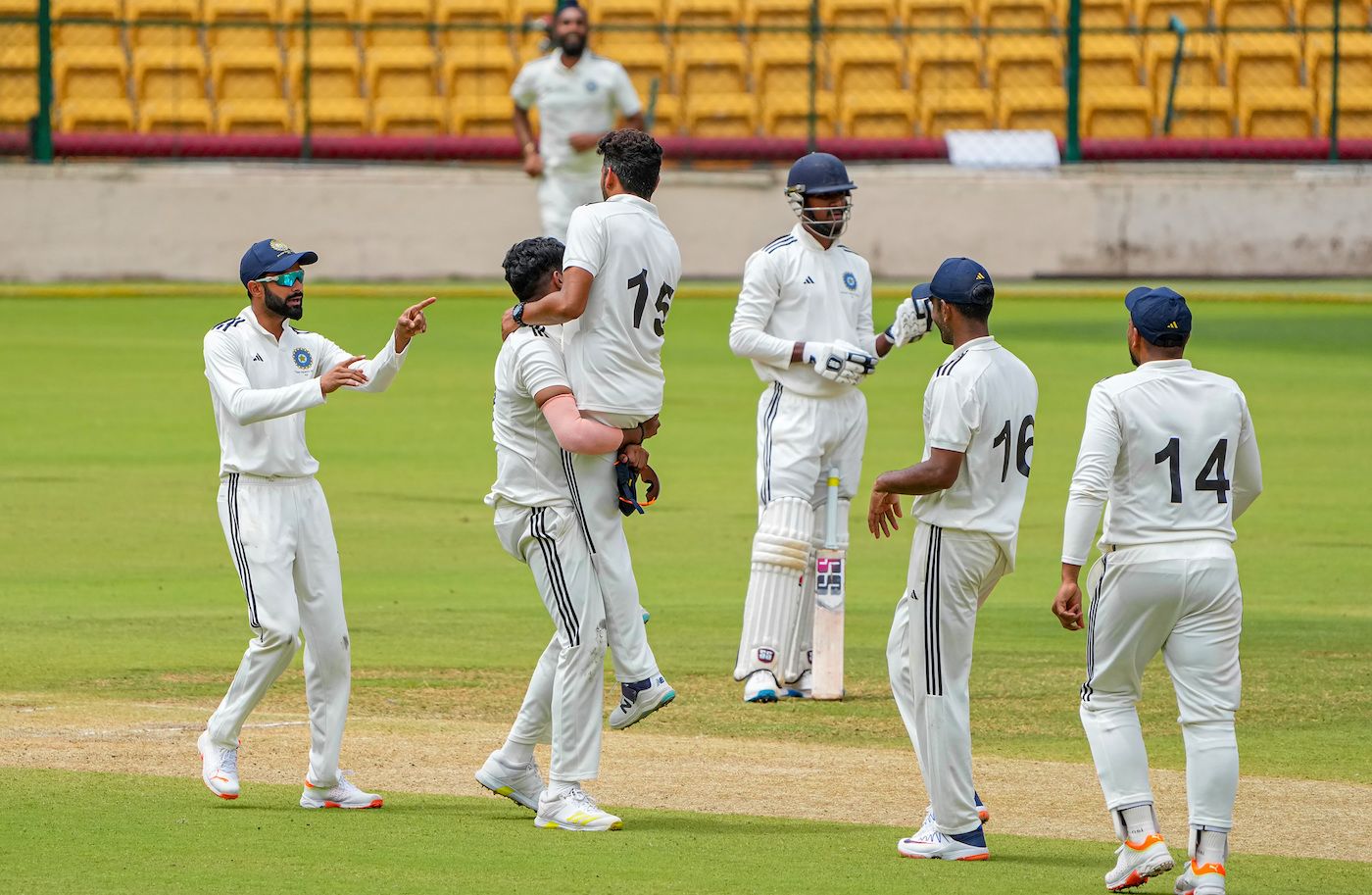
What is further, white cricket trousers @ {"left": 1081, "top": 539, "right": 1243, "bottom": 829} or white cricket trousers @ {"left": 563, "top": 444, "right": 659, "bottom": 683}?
white cricket trousers @ {"left": 563, "top": 444, "right": 659, "bottom": 683}

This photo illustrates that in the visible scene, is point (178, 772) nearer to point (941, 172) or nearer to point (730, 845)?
point (730, 845)

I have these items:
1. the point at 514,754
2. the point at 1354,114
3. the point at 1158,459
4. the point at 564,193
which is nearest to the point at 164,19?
the point at 564,193

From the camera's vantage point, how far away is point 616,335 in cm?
754

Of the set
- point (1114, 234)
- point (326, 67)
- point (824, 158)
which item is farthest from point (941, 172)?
point (824, 158)

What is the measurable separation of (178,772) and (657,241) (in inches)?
110

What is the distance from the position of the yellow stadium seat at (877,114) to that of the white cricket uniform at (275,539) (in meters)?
20.7

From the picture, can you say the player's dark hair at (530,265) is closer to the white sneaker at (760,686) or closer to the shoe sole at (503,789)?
the shoe sole at (503,789)

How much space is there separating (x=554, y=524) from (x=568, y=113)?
1259 centimetres

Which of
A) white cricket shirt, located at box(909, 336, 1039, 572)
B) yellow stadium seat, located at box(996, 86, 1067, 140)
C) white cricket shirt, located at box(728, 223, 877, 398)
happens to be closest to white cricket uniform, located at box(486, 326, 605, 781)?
white cricket shirt, located at box(909, 336, 1039, 572)

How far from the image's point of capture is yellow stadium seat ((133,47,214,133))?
27031 millimetres

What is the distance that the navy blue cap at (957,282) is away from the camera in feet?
22.7

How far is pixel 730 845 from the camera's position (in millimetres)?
7004

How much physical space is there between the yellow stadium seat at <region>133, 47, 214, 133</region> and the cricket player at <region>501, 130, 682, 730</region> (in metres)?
20.5

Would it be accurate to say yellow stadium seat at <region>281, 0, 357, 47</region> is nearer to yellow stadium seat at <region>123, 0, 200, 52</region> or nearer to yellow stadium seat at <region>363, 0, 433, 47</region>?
yellow stadium seat at <region>363, 0, 433, 47</region>
